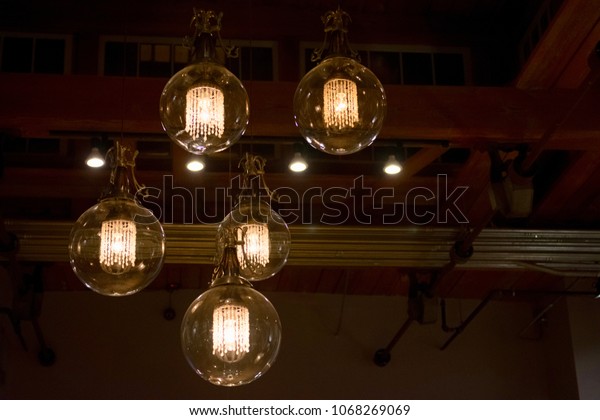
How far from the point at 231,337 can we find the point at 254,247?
2.59 feet

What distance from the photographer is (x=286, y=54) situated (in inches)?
257

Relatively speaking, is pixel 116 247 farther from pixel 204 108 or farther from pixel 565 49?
pixel 565 49

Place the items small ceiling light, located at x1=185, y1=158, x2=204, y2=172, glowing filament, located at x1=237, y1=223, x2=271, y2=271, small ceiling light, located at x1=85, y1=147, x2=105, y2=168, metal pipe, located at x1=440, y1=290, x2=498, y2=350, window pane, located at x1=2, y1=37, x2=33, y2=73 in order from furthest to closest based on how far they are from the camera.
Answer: metal pipe, located at x1=440, y1=290, x2=498, y2=350
window pane, located at x1=2, y1=37, x2=33, y2=73
small ceiling light, located at x1=185, y1=158, x2=204, y2=172
small ceiling light, located at x1=85, y1=147, x2=105, y2=168
glowing filament, located at x1=237, y1=223, x2=271, y2=271

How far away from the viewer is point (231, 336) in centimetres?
263

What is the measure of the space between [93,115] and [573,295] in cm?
462

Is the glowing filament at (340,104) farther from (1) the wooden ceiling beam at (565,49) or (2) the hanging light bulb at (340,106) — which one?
(1) the wooden ceiling beam at (565,49)

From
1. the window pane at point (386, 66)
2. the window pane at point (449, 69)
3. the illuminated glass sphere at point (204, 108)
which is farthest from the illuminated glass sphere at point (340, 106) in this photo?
the window pane at point (449, 69)

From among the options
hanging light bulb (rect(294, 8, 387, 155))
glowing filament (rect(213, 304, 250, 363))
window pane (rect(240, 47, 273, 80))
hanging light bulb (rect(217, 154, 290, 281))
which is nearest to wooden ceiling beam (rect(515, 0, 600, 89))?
window pane (rect(240, 47, 273, 80))

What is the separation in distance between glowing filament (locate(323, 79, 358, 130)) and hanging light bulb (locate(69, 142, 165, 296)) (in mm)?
693

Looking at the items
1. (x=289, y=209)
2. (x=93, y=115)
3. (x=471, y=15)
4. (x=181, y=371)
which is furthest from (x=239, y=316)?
(x=181, y=371)

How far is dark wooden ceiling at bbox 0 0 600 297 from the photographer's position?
509 centimetres

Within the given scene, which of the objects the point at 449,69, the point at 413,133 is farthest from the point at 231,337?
the point at 449,69

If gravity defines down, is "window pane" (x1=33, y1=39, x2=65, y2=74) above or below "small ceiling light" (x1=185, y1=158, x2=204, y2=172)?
above

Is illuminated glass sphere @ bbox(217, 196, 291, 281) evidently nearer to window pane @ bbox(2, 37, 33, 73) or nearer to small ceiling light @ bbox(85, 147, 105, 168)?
small ceiling light @ bbox(85, 147, 105, 168)
